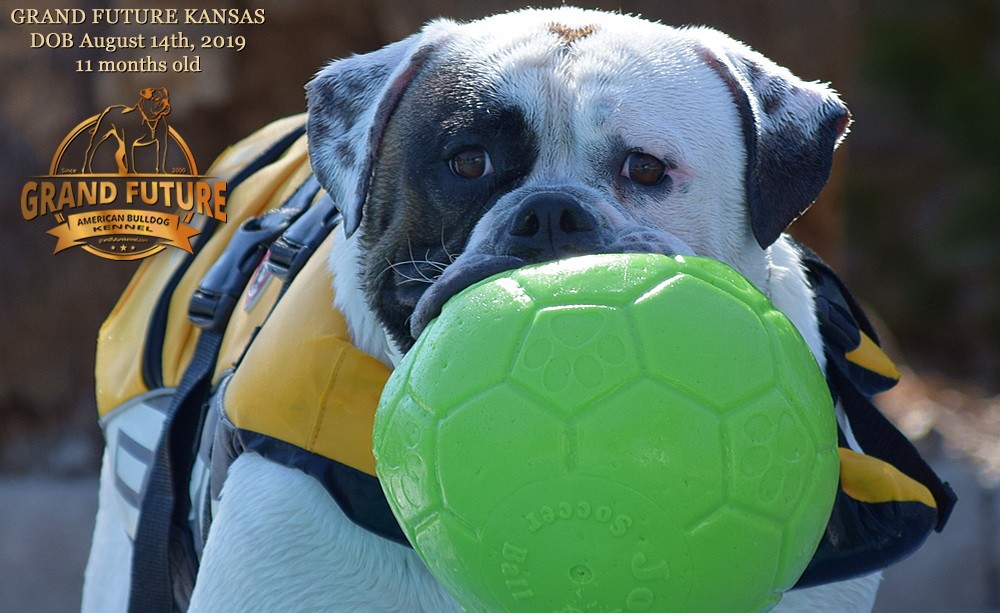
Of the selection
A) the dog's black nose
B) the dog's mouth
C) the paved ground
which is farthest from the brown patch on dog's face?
the paved ground

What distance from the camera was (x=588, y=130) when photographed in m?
1.96

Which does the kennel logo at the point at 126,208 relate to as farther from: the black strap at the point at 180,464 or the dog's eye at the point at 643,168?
the dog's eye at the point at 643,168

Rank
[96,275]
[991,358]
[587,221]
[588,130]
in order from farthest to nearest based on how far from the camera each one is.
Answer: [991,358] → [96,275] → [588,130] → [587,221]

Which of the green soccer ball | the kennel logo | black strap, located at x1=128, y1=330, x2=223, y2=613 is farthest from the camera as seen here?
the kennel logo

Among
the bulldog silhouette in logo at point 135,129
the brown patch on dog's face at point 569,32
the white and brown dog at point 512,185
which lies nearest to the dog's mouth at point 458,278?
the white and brown dog at point 512,185

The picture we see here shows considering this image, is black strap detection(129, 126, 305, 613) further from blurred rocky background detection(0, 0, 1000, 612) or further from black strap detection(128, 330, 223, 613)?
blurred rocky background detection(0, 0, 1000, 612)

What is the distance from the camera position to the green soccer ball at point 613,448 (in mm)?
1295

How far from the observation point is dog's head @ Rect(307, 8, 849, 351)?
77.2 inches

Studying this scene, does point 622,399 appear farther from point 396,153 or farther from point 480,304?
point 396,153

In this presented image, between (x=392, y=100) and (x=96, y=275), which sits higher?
(x=392, y=100)

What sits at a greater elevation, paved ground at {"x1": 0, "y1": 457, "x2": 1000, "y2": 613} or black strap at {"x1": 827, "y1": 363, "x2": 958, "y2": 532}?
black strap at {"x1": 827, "y1": 363, "x2": 958, "y2": 532}

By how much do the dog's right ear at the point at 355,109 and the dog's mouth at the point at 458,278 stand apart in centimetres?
38

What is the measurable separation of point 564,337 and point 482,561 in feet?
1.00

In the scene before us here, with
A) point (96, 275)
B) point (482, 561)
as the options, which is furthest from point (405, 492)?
point (96, 275)
